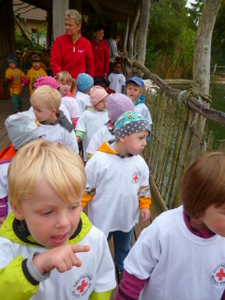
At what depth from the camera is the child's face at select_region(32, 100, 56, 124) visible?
2.13m

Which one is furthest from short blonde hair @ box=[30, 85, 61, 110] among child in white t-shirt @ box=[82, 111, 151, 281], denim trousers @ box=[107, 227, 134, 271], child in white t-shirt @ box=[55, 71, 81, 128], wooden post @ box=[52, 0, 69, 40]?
wooden post @ box=[52, 0, 69, 40]

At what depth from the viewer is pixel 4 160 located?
1.61 meters

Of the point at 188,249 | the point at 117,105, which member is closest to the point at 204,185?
the point at 188,249

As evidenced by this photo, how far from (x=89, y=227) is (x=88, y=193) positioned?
2.39 ft

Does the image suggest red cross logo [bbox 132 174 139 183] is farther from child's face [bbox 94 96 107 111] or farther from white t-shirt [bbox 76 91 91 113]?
white t-shirt [bbox 76 91 91 113]

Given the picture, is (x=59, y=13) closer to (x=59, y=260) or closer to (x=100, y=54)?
(x=100, y=54)

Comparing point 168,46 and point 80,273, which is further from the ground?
point 168,46

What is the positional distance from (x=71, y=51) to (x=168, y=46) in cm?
1831

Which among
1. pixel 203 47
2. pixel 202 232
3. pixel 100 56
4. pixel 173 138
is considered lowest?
pixel 173 138

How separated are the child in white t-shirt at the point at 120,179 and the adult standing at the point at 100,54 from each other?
13.6 ft

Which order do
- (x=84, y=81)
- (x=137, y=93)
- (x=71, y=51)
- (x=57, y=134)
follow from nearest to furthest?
(x=57, y=134), (x=137, y=93), (x=84, y=81), (x=71, y=51)

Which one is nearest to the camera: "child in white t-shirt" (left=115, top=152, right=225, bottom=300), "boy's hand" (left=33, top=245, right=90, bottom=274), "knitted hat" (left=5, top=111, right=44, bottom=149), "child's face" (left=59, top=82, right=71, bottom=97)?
"boy's hand" (left=33, top=245, right=90, bottom=274)

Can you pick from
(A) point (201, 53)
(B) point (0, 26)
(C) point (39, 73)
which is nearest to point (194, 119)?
(A) point (201, 53)

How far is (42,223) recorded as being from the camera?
815 millimetres
